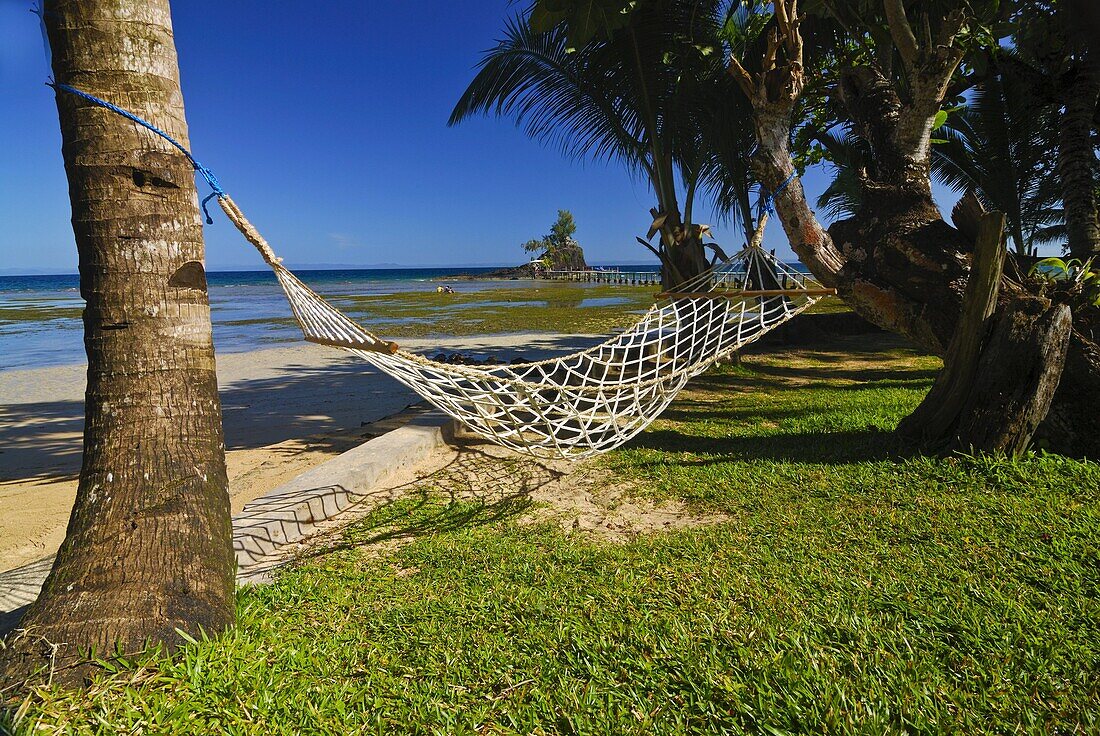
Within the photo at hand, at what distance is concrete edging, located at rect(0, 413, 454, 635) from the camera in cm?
206

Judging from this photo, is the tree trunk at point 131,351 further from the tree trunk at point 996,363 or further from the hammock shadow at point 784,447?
the tree trunk at point 996,363

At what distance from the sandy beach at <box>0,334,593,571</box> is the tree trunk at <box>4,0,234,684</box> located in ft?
4.03

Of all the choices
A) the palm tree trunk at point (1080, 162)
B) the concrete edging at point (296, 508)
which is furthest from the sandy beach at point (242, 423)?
the palm tree trunk at point (1080, 162)

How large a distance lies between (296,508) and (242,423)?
2610 millimetres

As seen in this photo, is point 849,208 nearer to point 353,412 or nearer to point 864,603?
point 353,412

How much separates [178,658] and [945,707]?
5.77 ft

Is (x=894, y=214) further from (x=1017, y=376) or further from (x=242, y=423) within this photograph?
(x=242, y=423)

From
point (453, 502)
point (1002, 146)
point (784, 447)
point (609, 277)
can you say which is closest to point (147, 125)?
point (453, 502)

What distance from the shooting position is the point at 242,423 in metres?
4.73

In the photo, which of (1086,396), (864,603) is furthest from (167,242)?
(1086,396)

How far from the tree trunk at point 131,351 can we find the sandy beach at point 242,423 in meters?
1.23

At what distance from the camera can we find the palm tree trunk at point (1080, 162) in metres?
4.62

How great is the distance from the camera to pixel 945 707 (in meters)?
1.33

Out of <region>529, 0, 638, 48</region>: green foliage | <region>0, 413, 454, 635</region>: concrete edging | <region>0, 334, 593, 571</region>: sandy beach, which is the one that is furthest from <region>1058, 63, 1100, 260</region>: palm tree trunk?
<region>0, 334, 593, 571</region>: sandy beach
